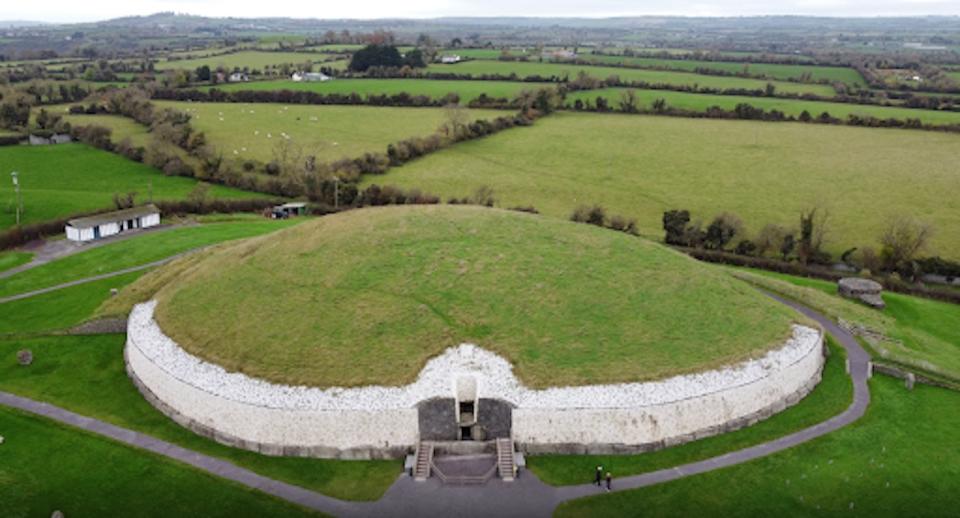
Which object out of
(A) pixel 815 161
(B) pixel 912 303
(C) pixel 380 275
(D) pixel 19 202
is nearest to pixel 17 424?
(C) pixel 380 275

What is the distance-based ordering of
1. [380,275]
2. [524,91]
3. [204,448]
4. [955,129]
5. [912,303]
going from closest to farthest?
[204,448], [380,275], [912,303], [955,129], [524,91]

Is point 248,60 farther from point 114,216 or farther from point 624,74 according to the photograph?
point 114,216

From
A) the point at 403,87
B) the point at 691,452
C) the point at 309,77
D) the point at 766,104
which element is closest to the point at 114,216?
the point at 691,452

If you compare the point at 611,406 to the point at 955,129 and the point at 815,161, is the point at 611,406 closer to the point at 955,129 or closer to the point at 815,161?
the point at 815,161

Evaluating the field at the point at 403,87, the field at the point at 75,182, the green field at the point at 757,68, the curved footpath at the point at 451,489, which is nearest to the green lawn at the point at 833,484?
the curved footpath at the point at 451,489

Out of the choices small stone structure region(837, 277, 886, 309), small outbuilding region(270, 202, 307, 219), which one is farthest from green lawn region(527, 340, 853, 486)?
small outbuilding region(270, 202, 307, 219)
